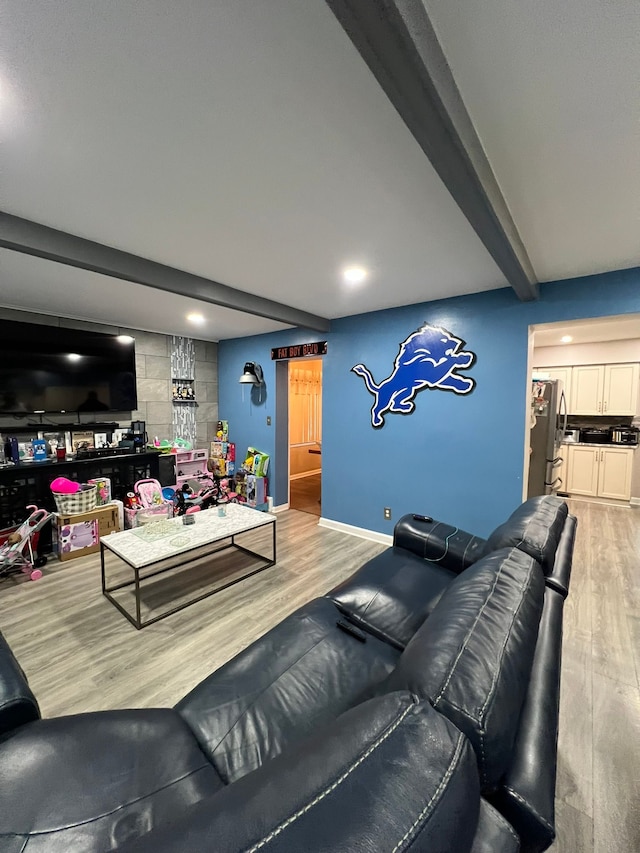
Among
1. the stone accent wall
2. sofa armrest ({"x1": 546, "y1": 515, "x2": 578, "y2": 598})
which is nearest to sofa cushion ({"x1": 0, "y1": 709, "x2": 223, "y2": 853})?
sofa armrest ({"x1": 546, "y1": 515, "x2": 578, "y2": 598})

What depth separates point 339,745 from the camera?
62cm

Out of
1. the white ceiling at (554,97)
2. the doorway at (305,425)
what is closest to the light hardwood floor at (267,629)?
the white ceiling at (554,97)

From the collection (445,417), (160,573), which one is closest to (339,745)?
(160,573)

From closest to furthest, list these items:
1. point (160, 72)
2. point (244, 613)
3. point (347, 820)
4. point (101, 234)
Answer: point (347, 820) < point (160, 72) < point (101, 234) < point (244, 613)

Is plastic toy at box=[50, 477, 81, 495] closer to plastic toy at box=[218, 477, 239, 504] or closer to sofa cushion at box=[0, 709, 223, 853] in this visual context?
plastic toy at box=[218, 477, 239, 504]

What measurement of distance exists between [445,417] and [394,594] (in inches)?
78.5

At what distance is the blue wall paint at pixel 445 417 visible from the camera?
295 centimetres

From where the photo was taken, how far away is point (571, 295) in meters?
2.76

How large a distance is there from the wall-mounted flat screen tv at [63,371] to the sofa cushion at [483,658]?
14.6 feet

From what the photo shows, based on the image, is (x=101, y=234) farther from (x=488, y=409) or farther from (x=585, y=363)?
(x=585, y=363)

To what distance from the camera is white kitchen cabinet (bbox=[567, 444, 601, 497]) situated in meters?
5.48

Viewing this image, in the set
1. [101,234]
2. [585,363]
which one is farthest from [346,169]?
[585,363]

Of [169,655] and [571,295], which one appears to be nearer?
[169,655]

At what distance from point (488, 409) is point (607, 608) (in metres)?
1.76
